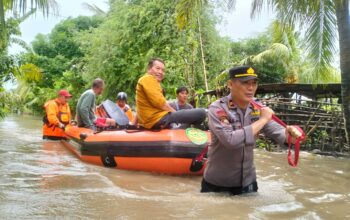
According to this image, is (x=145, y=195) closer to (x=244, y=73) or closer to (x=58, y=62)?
(x=244, y=73)

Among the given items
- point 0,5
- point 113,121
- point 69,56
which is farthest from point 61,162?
point 69,56

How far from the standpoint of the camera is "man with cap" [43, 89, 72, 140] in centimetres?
1054

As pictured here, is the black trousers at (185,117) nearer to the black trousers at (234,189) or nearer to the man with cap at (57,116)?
the black trousers at (234,189)

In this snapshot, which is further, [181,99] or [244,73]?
[181,99]

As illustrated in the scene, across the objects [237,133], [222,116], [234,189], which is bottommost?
[234,189]

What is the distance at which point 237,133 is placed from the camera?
3369 millimetres

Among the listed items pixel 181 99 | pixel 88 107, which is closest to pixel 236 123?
pixel 181 99

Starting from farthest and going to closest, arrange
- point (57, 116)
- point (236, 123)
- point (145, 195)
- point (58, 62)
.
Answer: point (58, 62) < point (57, 116) < point (145, 195) < point (236, 123)

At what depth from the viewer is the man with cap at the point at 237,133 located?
339cm

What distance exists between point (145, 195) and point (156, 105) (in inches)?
63.0

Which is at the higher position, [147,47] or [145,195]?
[147,47]

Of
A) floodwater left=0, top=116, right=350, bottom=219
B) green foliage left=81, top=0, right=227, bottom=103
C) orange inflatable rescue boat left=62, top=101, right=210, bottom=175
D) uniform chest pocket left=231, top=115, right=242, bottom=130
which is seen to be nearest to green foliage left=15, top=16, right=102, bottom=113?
green foliage left=81, top=0, right=227, bottom=103

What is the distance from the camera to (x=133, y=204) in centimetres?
418

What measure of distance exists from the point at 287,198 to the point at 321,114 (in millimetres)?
7141
